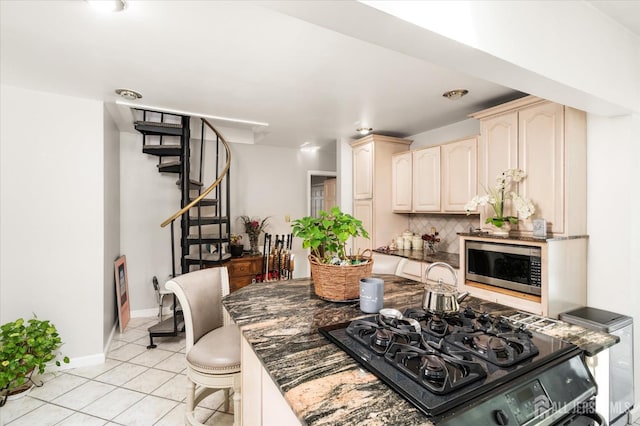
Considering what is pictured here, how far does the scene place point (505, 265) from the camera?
2.35m

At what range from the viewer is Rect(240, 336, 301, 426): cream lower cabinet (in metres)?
0.89

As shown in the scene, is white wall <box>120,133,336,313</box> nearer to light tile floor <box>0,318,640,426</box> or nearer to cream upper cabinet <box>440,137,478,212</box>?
light tile floor <box>0,318,640,426</box>

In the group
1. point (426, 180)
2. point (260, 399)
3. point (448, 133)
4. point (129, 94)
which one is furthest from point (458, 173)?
point (129, 94)

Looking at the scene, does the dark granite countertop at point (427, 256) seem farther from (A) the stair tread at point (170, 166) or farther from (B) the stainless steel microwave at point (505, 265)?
(A) the stair tread at point (170, 166)

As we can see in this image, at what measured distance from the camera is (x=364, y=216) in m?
3.98

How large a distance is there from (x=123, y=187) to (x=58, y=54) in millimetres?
2244

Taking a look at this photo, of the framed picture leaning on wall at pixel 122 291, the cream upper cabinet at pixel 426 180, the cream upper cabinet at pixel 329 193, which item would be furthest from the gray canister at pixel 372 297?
the cream upper cabinet at pixel 329 193

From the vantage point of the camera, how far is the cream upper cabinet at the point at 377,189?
380cm

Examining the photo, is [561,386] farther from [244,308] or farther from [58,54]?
[58,54]

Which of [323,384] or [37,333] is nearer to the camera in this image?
[323,384]

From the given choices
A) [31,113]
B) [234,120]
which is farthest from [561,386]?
[31,113]

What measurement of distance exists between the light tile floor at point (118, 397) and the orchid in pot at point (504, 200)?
2539 mm

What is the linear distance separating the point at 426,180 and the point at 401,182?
1.32 feet

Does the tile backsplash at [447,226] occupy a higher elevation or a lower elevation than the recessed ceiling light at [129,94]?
lower
